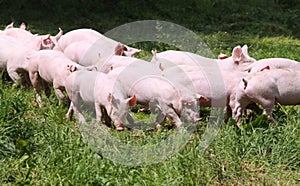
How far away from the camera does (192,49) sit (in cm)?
969

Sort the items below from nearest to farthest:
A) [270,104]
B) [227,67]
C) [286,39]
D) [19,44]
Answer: [270,104] < [227,67] < [19,44] < [286,39]

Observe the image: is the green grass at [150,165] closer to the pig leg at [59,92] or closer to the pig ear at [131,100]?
the pig ear at [131,100]

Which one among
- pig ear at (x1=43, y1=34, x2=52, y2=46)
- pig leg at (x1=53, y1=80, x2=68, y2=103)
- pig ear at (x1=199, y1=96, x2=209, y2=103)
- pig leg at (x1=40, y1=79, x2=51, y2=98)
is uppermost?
pig ear at (x1=199, y1=96, x2=209, y2=103)

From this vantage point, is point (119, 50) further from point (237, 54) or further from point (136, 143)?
point (136, 143)

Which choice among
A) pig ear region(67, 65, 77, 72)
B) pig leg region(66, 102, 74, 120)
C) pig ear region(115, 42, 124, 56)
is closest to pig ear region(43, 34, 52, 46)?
pig ear region(115, 42, 124, 56)

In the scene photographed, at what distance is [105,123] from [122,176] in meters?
1.62

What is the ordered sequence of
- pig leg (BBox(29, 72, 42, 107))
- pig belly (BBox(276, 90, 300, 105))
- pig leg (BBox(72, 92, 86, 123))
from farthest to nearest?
pig leg (BBox(29, 72, 42, 107)) → pig leg (BBox(72, 92, 86, 123)) → pig belly (BBox(276, 90, 300, 105))

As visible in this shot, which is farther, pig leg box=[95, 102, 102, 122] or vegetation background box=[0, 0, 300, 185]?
pig leg box=[95, 102, 102, 122]

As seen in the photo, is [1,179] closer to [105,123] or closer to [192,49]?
[105,123]

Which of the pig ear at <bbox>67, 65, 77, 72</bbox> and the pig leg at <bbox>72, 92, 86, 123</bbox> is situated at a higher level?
the pig ear at <bbox>67, 65, 77, 72</bbox>

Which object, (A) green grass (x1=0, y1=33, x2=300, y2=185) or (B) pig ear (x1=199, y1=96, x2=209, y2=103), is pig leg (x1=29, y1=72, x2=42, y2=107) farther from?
(B) pig ear (x1=199, y1=96, x2=209, y2=103)

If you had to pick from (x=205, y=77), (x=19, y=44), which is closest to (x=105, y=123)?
(x=205, y=77)

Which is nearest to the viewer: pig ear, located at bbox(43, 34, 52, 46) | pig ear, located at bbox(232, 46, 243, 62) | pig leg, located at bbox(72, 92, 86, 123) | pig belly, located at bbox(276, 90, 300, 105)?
pig belly, located at bbox(276, 90, 300, 105)

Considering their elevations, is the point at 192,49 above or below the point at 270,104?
below
